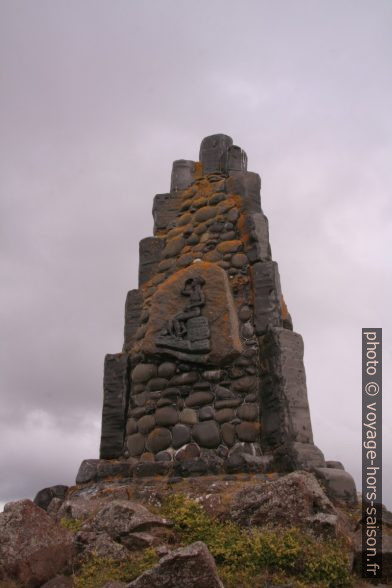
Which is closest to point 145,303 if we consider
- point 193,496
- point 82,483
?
point 82,483

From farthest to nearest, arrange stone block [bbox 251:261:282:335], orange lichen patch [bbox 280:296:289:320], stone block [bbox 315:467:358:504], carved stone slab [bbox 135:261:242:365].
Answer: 1. orange lichen patch [bbox 280:296:289:320]
2. stone block [bbox 251:261:282:335]
3. carved stone slab [bbox 135:261:242:365]
4. stone block [bbox 315:467:358:504]

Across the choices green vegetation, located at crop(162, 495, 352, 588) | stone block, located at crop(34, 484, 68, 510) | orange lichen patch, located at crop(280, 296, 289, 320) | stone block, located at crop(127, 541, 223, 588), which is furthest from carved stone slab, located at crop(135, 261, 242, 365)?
stone block, located at crop(127, 541, 223, 588)

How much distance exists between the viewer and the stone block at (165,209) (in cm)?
739

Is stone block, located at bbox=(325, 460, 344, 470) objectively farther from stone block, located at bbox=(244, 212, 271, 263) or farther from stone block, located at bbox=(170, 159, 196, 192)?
stone block, located at bbox=(170, 159, 196, 192)

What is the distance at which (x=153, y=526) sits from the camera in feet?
12.1

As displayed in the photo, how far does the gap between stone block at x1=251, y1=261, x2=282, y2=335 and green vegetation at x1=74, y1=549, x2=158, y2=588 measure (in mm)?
3151

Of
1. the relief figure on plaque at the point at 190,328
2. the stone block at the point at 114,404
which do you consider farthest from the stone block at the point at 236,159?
the stone block at the point at 114,404

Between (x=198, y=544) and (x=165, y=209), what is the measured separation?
522 cm

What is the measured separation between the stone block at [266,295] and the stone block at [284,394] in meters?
0.18

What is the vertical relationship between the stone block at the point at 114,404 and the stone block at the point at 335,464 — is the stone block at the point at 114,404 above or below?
above

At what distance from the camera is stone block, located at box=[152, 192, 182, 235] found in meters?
7.39

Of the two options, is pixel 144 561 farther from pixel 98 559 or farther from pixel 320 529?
pixel 320 529

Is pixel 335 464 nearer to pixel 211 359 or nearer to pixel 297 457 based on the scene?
pixel 297 457

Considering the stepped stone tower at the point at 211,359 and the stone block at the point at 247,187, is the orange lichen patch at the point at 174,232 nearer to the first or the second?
the stepped stone tower at the point at 211,359
